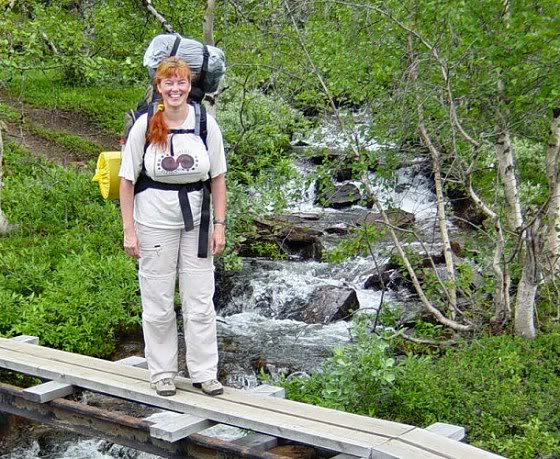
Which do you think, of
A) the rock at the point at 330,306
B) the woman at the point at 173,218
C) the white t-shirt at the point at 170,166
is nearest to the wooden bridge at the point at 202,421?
the woman at the point at 173,218

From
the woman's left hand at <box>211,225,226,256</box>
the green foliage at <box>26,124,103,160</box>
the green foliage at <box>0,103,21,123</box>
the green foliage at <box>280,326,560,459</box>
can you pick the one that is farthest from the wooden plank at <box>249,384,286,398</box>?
the green foliage at <box>0,103,21,123</box>

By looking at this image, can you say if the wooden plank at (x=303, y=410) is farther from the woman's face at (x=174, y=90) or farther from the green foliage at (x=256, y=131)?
the green foliage at (x=256, y=131)

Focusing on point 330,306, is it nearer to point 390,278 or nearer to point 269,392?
point 390,278

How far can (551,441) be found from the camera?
630 cm

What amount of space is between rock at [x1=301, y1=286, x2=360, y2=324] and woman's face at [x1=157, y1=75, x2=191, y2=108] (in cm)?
650

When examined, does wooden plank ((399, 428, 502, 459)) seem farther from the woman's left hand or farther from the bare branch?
the bare branch

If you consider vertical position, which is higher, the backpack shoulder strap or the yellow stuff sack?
the backpack shoulder strap

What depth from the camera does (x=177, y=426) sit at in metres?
5.38

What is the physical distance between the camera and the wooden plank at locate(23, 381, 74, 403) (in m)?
6.19

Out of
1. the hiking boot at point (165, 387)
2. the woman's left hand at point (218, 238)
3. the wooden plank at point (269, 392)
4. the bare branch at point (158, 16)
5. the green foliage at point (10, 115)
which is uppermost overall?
the bare branch at point (158, 16)

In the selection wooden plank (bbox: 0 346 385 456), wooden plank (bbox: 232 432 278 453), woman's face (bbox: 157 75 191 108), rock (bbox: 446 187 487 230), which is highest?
woman's face (bbox: 157 75 191 108)

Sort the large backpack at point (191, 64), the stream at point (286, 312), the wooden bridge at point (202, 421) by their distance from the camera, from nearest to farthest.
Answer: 1. the wooden bridge at point (202, 421)
2. the large backpack at point (191, 64)
3. the stream at point (286, 312)

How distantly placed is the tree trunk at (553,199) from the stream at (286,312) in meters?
1.33

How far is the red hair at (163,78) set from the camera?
518cm
